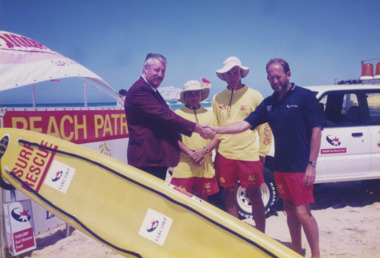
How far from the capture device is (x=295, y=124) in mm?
2535

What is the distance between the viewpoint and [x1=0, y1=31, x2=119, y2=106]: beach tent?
11.2 ft

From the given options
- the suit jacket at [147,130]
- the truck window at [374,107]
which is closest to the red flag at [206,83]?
the suit jacket at [147,130]

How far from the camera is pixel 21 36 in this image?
167 inches

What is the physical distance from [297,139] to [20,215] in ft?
8.72

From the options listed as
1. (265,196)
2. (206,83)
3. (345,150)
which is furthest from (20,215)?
(345,150)

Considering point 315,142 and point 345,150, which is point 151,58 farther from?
point 345,150

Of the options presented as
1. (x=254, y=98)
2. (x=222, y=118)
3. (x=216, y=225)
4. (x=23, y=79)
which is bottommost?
(x=216, y=225)

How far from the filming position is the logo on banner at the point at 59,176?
2.41 m

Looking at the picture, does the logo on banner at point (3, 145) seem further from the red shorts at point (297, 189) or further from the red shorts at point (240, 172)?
the red shorts at point (297, 189)

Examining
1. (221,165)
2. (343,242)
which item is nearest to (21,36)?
(221,165)

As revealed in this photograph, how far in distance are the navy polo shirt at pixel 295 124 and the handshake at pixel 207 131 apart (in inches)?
27.8

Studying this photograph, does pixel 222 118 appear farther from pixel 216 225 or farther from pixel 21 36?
pixel 21 36

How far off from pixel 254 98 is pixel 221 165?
0.89 m

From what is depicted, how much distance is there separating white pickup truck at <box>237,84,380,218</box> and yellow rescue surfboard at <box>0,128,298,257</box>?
5.74 feet
